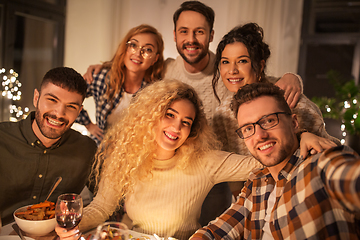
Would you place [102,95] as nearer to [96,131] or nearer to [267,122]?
[96,131]

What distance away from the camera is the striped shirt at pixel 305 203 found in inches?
41.1

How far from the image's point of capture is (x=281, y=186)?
146 cm

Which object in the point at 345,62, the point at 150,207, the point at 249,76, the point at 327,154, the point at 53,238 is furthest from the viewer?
the point at 345,62

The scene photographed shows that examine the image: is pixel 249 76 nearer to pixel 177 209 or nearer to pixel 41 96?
pixel 177 209

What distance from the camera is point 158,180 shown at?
1.86 m

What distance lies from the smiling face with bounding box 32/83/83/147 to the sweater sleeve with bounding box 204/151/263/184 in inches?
37.3

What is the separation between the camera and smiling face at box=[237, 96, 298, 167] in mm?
1462

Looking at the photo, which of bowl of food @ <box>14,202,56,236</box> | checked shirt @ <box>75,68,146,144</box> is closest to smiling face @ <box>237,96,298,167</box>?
bowl of food @ <box>14,202,56,236</box>

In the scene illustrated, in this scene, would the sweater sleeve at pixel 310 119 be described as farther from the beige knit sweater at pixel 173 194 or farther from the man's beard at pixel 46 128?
the man's beard at pixel 46 128

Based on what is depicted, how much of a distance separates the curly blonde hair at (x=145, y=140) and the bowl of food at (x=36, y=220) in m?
0.48

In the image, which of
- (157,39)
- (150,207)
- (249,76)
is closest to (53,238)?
(150,207)

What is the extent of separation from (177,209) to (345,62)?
4.83 meters

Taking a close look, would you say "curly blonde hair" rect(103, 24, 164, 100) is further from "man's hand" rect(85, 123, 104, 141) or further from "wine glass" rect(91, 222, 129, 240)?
"wine glass" rect(91, 222, 129, 240)

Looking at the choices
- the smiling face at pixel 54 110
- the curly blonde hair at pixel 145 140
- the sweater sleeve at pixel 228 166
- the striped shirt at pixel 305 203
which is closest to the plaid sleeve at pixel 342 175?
the striped shirt at pixel 305 203
